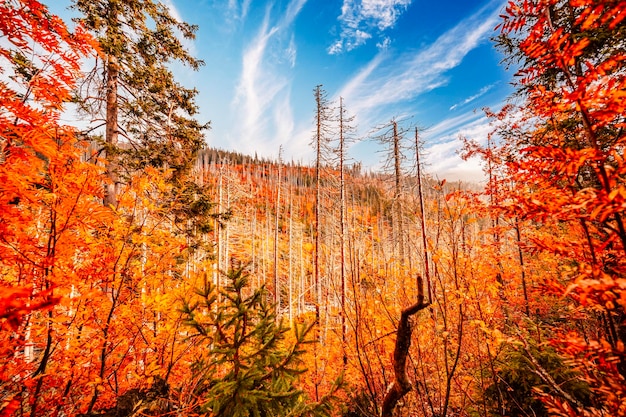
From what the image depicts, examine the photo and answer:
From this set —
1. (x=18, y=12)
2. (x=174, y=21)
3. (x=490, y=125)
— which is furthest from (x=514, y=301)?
(x=174, y=21)

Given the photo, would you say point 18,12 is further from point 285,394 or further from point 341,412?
point 341,412

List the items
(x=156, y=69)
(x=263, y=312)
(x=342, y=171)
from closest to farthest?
(x=263, y=312) → (x=156, y=69) → (x=342, y=171)

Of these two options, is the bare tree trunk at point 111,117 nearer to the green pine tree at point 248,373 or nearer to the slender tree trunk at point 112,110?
the slender tree trunk at point 112,110

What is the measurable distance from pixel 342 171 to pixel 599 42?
9.17 m

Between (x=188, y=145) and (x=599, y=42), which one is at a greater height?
(x=599, y=42)

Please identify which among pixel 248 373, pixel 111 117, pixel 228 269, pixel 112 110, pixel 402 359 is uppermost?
pixel 112 110

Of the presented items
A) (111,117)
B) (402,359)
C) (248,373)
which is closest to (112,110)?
(111,117)

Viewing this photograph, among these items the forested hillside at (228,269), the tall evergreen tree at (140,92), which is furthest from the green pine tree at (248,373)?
the tall evergreen tree at (140,92)

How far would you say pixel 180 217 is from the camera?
7816 mm

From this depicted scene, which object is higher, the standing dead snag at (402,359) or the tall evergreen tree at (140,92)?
the tall evergreen tree at (140,92)

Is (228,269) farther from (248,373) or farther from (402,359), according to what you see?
(402,359)

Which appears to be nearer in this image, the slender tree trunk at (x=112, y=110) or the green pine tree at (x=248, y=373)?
the green pine tree at (x=248, y=373)

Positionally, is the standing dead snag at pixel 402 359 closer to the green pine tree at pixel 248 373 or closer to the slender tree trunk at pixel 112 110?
the green pine tree at pixel 248 373

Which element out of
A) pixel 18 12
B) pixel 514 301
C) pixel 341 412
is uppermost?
pixel 18 12
